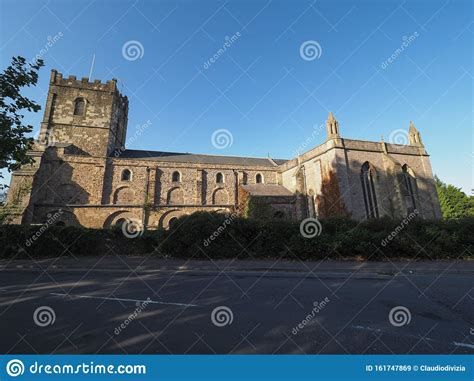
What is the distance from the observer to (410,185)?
90.3ft

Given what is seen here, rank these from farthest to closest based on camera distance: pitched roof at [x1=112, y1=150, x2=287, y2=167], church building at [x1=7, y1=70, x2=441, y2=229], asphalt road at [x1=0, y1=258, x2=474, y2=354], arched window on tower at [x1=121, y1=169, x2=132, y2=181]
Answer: pitched roof at [x1=112, y1=150, x2=287, y2=167]
arched window on tower at [x1=121, y1=169, x2=132, y2=181]
church building at [x1=7, y1=70, x2=441, y2=229]
asphalt road at [x1=0, y1=258, x2=474, y2=354]

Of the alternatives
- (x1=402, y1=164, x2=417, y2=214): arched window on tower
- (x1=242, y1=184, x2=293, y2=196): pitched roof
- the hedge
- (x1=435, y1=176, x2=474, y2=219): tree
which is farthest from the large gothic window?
(x1=435, y1=176, x2=474, y2=219): tree

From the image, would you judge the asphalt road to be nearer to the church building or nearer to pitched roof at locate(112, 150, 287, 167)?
the church building

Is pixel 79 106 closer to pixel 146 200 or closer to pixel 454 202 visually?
pixel 146 200

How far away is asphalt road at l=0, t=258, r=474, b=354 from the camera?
3.71 metres

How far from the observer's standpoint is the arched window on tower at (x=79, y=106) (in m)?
30.4

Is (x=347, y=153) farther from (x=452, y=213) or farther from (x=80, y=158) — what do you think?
(x=452, y=213)

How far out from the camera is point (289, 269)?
459 inches

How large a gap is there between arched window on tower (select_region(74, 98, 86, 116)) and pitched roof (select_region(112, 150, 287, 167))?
22.4ft

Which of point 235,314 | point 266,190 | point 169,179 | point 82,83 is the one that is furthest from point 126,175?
point 235,314

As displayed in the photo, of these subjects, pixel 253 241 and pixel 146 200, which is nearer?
pixel 253 241

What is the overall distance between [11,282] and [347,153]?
88.1 ft

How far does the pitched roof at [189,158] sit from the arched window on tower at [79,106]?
6.82 metres

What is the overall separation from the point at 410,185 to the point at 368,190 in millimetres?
6463
